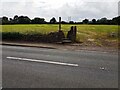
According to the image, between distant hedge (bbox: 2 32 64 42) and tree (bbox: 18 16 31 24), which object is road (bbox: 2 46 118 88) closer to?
distant hedge (bbox: 2 32 64 42)

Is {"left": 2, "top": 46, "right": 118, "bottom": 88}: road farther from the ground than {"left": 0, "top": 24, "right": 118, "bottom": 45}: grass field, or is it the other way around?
{"left": 0, "top": 24, "right": 118, "bottom": 45}: grass field

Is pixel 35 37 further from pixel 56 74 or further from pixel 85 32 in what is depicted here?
pixel 56 74

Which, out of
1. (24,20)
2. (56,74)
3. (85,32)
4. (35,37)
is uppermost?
(24,20)

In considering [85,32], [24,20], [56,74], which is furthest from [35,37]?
[24,20]

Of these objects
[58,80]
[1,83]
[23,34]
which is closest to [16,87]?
[1,83]

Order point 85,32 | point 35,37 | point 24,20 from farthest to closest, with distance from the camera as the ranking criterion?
point 24,20
point 85,32
point 35,37

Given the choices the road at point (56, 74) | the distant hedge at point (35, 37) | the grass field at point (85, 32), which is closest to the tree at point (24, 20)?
the grass field at point (85, 32)

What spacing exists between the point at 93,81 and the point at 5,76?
2906 mm

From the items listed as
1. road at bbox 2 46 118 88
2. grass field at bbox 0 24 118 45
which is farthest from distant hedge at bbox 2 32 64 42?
Answer: road at bbox 2 46 118 88

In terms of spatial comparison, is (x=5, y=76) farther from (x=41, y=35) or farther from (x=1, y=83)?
(x=41, y=35)

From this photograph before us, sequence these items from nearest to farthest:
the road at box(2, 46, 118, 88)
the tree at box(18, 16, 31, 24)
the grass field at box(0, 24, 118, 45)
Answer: the road at box(2, 46, 118, 88) < the grass field at box(0, 24, 118, 45) < the tree at box(18, 16, 31, 24)

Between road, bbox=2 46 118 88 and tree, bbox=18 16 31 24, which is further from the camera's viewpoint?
tree, bbox=18 16 31 24

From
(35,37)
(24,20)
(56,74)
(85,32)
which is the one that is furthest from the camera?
(24,20)

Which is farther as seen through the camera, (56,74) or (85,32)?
(85,32)
